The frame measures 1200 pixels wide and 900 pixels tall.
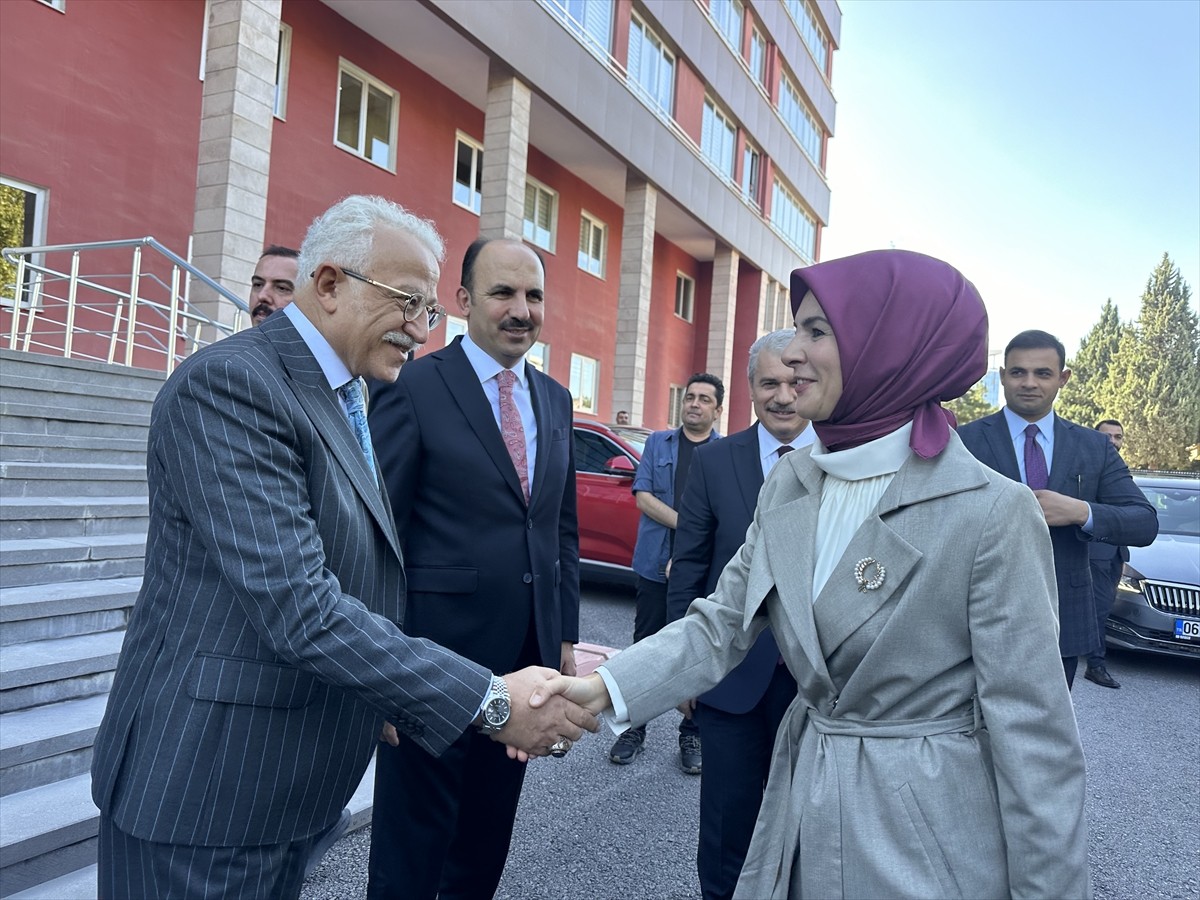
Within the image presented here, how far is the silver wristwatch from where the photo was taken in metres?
1.87

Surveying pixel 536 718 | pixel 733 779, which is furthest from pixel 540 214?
pixel 536 718

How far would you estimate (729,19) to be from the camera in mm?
22312

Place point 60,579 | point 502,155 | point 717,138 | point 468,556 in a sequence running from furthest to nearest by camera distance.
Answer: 1. point 717,138
2. point 502,155
3. point 60,579
4. point 468,556

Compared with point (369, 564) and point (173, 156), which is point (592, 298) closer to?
point (173, 156)

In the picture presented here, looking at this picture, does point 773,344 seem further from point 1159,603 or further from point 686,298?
point 686,298

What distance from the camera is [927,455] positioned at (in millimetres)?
1612

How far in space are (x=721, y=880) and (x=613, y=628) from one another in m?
5.00

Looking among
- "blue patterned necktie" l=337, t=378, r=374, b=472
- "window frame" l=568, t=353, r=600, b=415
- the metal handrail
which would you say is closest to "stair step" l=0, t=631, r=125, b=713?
"blue patterned necktie" l=337, t=378, r=374, b=472

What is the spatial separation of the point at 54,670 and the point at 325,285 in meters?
3.01

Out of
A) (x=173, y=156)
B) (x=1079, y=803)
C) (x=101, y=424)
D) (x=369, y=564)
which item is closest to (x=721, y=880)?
(x=1079, y=803)

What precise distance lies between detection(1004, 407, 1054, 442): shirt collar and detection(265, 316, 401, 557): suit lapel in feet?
10.8

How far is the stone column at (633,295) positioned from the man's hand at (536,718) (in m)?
15.9

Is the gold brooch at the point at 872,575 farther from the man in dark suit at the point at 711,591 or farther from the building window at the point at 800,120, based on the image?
the building window at the point at 800,120

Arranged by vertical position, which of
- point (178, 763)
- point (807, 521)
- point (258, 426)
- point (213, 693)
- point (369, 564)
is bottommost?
point (178, 763)
